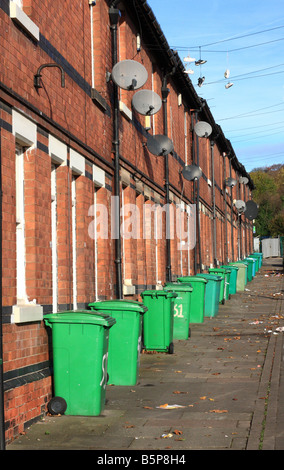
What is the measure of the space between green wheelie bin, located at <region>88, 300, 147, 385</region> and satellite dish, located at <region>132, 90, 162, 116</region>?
5.68m

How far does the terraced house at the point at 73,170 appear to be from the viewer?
7.79 meters

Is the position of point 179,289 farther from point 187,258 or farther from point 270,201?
point 270,201

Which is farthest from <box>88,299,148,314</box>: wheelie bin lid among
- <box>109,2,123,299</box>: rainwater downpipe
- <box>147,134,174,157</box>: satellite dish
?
<box>147,134,174,157</box>: satellite dish

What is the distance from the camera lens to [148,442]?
275 inches

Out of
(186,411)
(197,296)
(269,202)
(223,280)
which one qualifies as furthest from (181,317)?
(269,202)

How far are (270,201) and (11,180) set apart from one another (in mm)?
86059

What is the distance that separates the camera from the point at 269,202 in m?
91.1

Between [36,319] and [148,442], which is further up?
[36,319]

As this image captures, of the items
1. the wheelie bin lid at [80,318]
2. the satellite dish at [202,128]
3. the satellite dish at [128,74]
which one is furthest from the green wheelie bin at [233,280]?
the wheelie bin lid at [80,318]

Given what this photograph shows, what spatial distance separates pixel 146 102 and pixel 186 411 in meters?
7.84

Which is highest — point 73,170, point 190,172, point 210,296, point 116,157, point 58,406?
point 190,172

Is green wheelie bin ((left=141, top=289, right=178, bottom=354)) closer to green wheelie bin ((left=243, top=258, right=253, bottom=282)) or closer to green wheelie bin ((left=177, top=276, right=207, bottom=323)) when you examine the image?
green wheelie bin ((left=177, top=276, right=207, bottom=323))

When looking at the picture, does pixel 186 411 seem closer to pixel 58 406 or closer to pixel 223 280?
pixel 58 406
